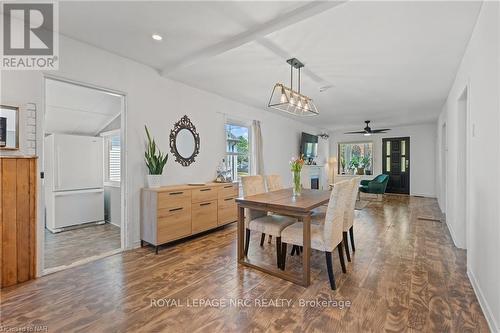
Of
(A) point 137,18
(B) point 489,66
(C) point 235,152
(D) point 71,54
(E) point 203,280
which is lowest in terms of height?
(E) point 203,280

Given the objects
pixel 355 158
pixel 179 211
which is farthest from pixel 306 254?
pixel 355 158

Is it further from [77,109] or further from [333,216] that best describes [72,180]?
[333,216]

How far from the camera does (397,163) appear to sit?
8406mm

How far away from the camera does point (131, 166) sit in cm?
323

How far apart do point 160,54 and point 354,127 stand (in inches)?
296

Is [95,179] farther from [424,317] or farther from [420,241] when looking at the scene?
[420,241]

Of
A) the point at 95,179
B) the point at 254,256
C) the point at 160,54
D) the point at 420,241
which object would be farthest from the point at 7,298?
the point at 420,241

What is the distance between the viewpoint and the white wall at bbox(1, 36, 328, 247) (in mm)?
2455

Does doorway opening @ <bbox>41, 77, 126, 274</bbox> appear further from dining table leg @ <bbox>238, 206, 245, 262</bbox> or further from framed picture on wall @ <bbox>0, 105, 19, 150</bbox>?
dining table leg @ <bbox>238, 206, 245, 262</bbox>

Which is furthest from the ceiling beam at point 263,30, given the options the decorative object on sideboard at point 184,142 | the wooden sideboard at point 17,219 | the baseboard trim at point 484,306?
the baseboard trim at point 484,306

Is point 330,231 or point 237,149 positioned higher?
point 237,149

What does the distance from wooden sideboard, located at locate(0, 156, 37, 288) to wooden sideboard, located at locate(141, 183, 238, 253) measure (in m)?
1.15

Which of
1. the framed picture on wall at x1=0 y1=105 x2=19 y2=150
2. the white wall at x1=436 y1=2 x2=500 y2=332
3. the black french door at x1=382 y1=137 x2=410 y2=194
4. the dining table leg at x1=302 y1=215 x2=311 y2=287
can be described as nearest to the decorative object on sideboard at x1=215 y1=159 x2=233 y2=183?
the dining table leg at x1=302 y1=215 x2=311 y2=287

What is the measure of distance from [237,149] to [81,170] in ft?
9.84
